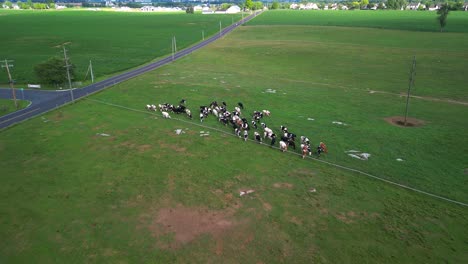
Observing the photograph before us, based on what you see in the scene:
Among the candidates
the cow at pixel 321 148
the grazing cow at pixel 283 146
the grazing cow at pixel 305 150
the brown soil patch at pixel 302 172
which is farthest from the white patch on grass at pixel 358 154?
the grazing cow at pixel 283 146

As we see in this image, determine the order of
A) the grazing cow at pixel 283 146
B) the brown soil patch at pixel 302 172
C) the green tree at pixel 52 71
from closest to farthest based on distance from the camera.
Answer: the brown soil patch at pixel 302 172, the grazing cow at pixel 283 146, the green tree at pixel 52 71

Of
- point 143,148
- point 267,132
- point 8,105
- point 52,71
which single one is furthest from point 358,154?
point 52,71

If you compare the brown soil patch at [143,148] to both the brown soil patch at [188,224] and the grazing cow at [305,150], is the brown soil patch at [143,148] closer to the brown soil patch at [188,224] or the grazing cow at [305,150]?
the brown soil patch at [188,224]

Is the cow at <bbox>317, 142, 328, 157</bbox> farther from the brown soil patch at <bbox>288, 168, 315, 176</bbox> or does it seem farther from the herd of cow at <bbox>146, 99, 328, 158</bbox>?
the brown soil patch at <bbox>288, 168, 315, 176</bbox>

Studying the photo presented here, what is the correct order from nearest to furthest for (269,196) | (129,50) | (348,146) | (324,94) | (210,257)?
(210,257) < (269,196) < (348,146) < (324,94) < (129,50)

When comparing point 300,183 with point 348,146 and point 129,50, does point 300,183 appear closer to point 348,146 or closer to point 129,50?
point 348,146

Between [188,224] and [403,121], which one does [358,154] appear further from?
[188,224]

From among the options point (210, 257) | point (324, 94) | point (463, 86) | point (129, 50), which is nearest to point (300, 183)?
point (210, 257)
